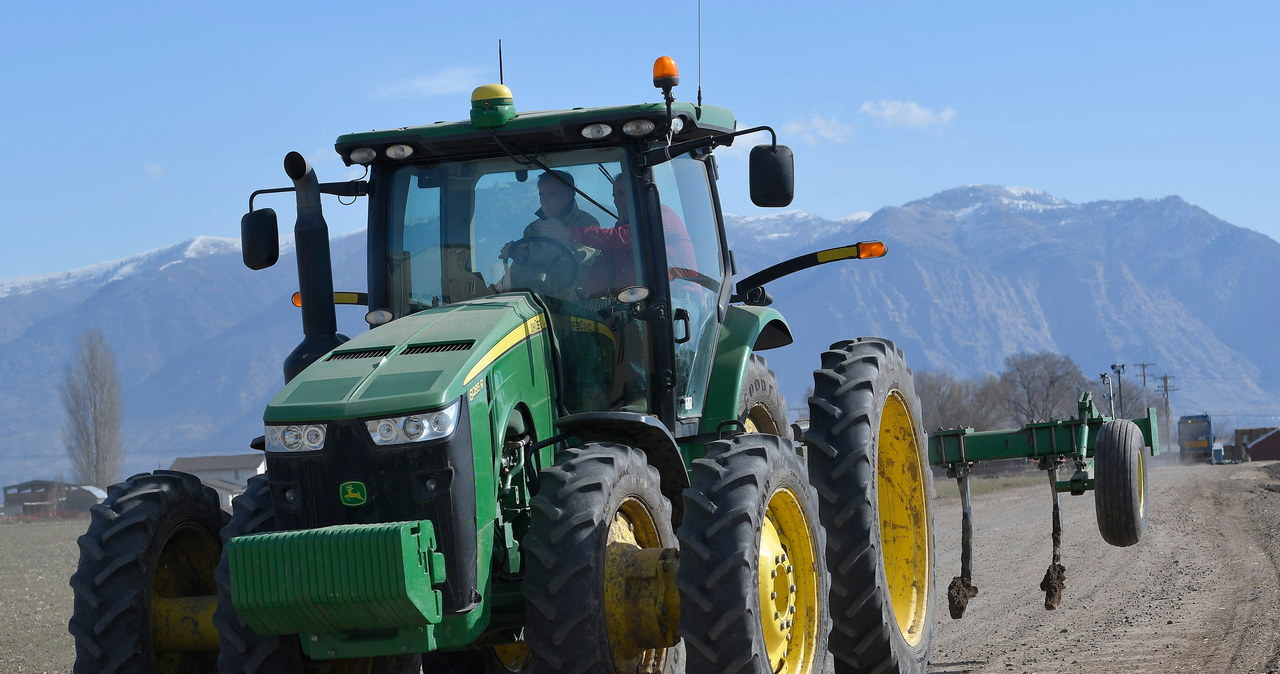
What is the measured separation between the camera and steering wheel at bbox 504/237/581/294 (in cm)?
654

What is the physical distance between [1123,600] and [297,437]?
9.12 metres

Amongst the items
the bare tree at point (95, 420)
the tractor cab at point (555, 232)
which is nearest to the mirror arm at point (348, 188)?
the tractor cab at point (555, 232)

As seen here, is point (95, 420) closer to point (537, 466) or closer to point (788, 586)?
point (537, 466)

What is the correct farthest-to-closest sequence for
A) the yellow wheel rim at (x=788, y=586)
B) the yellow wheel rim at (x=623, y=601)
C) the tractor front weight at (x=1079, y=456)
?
1. the tractor front weight at (x=1079, y=456)
2. the yellow wheel rim at (x=788, y=586)
3. the yellow wheel rim at (x=623, y=601)

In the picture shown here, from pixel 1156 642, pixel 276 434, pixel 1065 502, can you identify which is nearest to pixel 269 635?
pixel 276 434

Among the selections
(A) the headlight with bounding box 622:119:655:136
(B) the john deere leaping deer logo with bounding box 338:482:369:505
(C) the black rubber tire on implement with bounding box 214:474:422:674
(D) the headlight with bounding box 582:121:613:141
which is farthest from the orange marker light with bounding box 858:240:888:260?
(C) the black rubber tire on implement with bounding box 214:474:422:674

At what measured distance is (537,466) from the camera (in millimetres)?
6004

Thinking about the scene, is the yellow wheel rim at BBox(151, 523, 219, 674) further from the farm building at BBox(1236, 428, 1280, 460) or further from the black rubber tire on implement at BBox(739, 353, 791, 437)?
the farm building at BBox(1236, 428, 1280, 460)

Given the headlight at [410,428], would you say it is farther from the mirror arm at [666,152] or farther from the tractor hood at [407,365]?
the mirror arm at [666,152]

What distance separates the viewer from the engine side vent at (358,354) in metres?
5.64

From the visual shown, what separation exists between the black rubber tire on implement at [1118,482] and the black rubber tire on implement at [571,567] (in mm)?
5395

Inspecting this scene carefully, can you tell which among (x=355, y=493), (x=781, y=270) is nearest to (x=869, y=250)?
(x=781, y=270)

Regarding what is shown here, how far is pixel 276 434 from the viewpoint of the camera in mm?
5320

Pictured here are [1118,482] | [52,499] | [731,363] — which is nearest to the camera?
[731,363]
